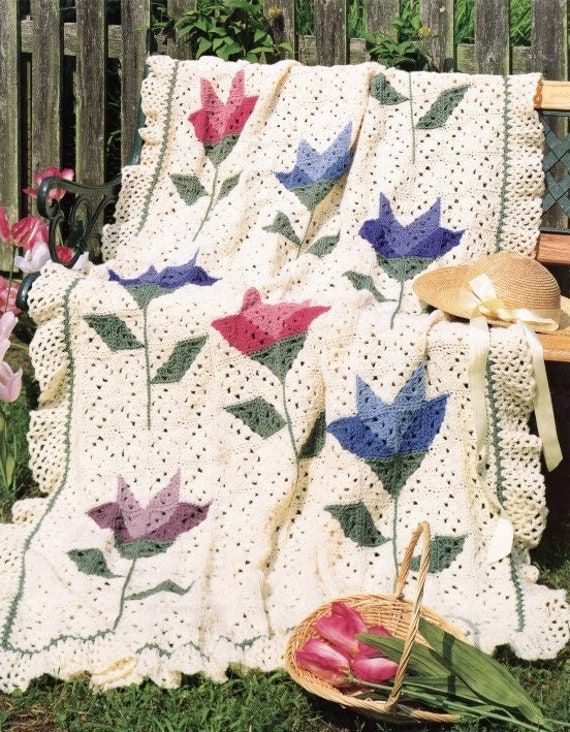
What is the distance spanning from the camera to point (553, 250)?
3.48 m

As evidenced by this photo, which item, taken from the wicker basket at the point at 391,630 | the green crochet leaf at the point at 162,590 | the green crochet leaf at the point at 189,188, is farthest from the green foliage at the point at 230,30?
the wicker basket at the point at 391,630

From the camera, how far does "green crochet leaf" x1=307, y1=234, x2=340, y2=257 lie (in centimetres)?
346

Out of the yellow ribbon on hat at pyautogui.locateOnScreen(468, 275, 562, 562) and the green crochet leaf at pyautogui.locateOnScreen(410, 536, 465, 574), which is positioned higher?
the yellow ribbon on hat at pyautogui.locateOnScreen(468, 275, 562, 562)

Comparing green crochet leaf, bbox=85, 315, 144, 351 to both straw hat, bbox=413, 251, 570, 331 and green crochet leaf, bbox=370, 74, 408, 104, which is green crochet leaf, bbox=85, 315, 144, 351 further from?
green crochet leaf, bbox=370, 74, 408, 104

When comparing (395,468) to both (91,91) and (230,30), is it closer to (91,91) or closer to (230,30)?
(230,30)

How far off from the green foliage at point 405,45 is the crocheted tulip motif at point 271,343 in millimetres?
1174

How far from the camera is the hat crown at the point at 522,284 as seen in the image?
289 centimetres

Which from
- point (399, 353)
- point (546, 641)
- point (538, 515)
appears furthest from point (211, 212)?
point (546, 641)

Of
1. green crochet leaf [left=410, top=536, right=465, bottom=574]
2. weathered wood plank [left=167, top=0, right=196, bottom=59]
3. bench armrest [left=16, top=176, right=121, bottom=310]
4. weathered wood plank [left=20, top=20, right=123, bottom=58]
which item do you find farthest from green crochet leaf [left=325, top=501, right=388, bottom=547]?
weathered wood plank [left=20, top=20, right=123, bottom=58]

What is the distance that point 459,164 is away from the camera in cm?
346

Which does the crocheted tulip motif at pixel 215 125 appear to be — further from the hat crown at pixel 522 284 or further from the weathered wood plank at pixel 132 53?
the hat crown at pixel 522 284

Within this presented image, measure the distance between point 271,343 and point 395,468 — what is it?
1.52ft

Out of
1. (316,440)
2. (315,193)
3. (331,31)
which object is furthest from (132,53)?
(316,440)

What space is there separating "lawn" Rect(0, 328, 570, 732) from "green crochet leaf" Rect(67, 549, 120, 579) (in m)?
0.33
